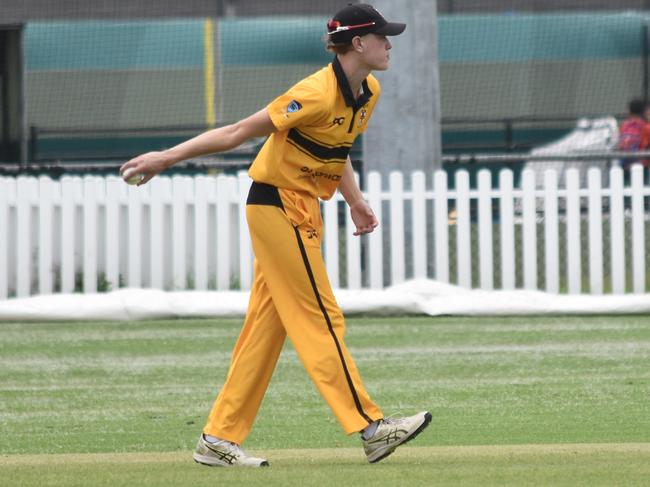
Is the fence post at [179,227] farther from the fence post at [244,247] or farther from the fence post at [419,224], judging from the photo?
the fence post at [419,224]

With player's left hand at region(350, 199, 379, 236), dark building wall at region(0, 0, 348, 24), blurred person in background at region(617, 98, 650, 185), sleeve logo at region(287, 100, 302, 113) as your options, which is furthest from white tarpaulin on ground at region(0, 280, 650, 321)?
dark building wall at region(0, 0, 348, 24)

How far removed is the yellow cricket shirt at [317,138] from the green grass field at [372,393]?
1.07 metres

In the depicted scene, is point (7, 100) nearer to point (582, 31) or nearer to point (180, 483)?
point (582, 31)

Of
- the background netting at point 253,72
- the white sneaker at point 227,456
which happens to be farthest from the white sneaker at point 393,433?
the background netting at point 253,72

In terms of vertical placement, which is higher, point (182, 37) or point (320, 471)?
point (182, 37)

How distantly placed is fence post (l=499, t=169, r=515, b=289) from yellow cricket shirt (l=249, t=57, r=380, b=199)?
7072 mm

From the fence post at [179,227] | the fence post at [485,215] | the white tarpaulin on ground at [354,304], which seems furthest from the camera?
the fence post at [179,227]

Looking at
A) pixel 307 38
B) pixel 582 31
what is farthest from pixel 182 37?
pixel 582 31

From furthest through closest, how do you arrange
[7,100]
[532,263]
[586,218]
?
1. [7,100]
2. [586,218]
3. [532,263]

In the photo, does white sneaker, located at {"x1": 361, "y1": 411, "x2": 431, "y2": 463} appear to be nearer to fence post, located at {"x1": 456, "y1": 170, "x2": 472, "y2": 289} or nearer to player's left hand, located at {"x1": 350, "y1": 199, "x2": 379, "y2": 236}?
player's left hand, located at {"x1": 350, "y1": 199, "x2": 379, "y2": 236}

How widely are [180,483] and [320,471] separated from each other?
0.53 m

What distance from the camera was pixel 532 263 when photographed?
1296 cm

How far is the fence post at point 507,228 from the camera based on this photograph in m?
12.8

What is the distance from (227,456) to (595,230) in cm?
740
